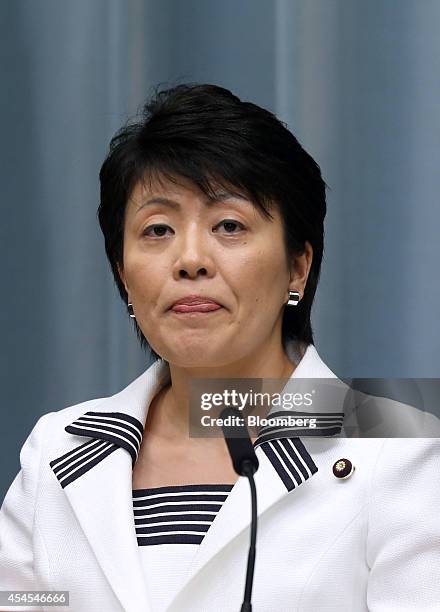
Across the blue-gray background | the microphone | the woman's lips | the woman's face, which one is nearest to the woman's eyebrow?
the woman's face

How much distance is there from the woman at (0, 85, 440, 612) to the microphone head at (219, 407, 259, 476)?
0.74 feet

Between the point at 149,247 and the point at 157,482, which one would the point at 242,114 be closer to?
the point at 149,247

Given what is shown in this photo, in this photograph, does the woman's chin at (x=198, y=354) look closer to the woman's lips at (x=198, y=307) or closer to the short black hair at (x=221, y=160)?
the woman's lips at (x=198, y=307)

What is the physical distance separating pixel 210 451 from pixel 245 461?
42 cm

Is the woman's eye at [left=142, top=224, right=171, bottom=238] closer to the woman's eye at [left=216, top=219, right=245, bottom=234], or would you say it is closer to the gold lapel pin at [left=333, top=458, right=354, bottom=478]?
the woman's eye at [left=216, top=219, right=245, bottom=234]

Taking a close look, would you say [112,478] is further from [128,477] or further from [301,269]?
[301,269]

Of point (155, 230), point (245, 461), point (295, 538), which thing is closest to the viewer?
point (245, 461)

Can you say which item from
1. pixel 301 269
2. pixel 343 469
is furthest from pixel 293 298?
pixel 343 469

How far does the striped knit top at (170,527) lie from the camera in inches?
51.9

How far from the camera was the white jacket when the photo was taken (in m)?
1.25

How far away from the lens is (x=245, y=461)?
104 cm

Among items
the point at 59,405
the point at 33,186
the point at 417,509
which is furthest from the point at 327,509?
the point at 33,186

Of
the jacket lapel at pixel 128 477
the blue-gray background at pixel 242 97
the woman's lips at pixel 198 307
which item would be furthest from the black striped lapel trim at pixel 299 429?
the blue-gray background at pixel 242 97

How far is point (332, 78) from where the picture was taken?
1851mm
